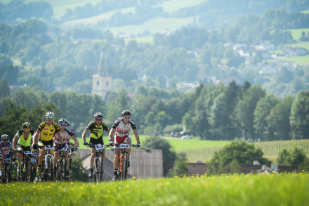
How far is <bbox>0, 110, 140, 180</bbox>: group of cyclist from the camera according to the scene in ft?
81.5

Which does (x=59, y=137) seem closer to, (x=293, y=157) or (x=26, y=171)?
(x=26, y=171)

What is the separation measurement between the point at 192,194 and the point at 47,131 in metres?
14.9

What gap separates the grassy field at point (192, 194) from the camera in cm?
1220

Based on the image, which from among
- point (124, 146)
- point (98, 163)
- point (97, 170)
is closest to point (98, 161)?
point (98, 163)

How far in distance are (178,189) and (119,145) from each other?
9328 millimetres

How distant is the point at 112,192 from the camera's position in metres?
18.8

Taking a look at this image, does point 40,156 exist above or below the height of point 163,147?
above

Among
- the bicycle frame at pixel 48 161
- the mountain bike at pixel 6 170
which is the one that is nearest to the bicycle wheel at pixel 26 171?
the mountain bike at pixel 6 170

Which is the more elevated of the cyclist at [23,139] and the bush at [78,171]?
the cyclist at [23,139]

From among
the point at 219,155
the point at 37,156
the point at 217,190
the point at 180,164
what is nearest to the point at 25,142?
the point at 37,156

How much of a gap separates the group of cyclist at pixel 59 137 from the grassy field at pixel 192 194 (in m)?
3.28

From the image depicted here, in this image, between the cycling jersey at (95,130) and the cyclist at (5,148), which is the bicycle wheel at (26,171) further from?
the cycling jersey at (95,130)

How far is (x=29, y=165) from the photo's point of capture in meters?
31.3

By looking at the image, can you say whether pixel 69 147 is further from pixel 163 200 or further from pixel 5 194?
pixel 163 200
